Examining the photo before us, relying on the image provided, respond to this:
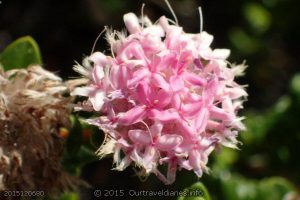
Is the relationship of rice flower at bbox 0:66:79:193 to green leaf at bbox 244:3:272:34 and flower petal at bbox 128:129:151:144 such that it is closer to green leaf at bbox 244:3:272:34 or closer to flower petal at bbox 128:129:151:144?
flower petal at bbox 128:129:151:144

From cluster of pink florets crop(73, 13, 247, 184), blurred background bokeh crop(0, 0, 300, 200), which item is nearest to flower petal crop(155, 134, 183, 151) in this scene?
cluster of pink florets crop(73, 13, 247, 184)

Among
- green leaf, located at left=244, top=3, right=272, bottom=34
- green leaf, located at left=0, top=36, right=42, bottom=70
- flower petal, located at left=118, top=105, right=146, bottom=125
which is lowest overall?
green leaf, located at left=244, top=3, right=272, bottom=34

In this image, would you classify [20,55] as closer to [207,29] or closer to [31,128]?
[31,128]

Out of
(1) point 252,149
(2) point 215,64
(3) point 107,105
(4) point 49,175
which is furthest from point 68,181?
(1) point 252,149

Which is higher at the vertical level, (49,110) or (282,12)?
(49,110)

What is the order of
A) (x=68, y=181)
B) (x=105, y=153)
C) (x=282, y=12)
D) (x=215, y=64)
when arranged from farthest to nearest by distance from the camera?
(x=282, y=12), (x=68, y=181), (x=215, y=64), (x=105, y=153)

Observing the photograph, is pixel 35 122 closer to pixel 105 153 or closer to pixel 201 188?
pixel 105 153

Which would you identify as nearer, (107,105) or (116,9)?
(107,105)
